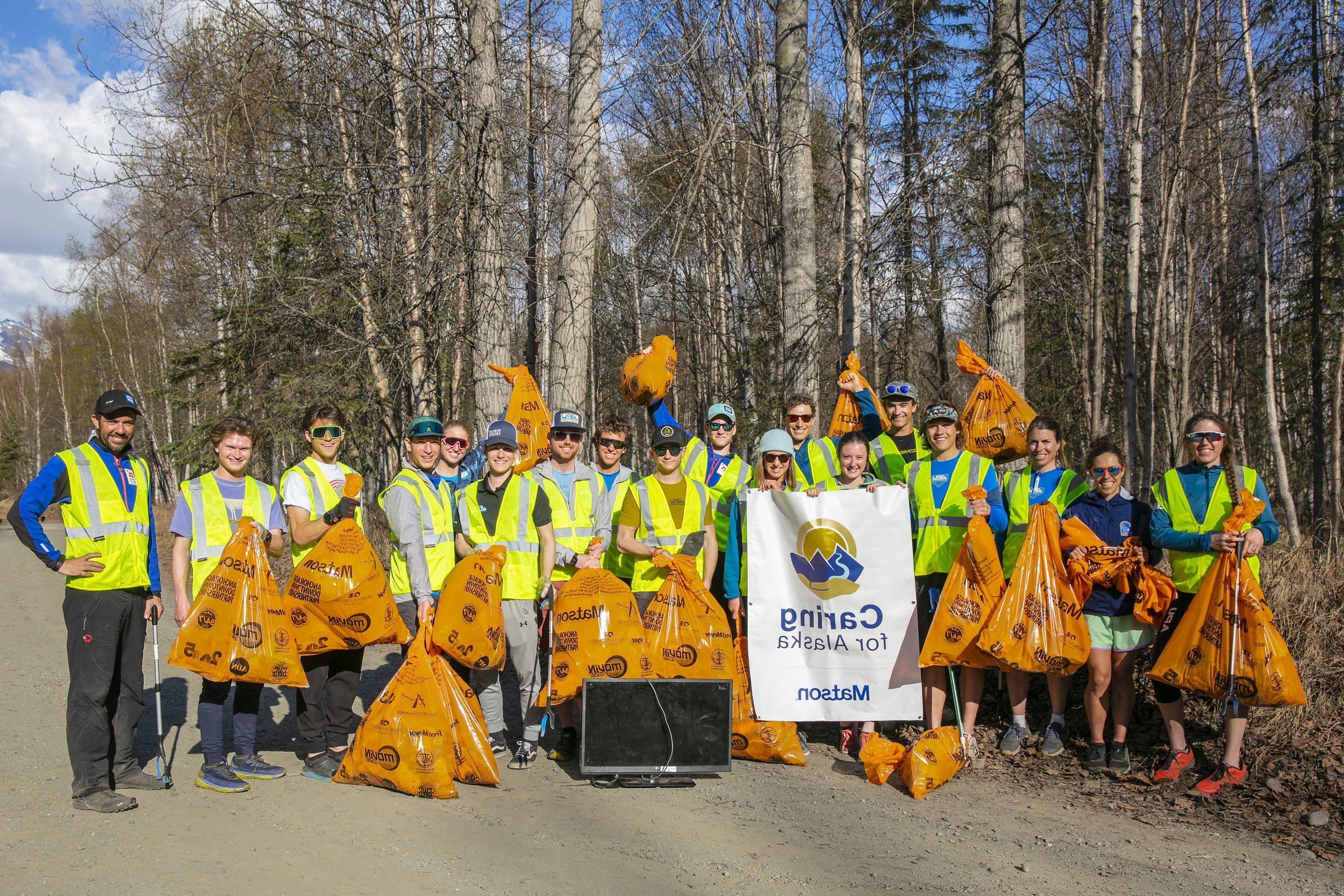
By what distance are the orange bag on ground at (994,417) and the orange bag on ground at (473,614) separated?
3.29 meters

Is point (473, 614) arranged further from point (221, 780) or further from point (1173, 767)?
point (1173, 767)

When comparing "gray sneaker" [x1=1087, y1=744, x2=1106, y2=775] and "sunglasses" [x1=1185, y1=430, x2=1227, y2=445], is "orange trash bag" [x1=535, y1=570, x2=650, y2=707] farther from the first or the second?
"sunglasses" [x1=1185, y1=430, x2=1227, y2=445]

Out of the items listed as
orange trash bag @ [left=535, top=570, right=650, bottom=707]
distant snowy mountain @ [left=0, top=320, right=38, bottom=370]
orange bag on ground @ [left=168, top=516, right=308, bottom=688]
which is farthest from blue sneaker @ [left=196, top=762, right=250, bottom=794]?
distant snowy mountain @ [left=0, top=320, right=38, bottom=370]

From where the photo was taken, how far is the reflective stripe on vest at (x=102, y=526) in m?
4.52

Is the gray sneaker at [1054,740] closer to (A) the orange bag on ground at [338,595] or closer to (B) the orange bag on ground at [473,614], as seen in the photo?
(B) the orange bag on ground at [473,614]

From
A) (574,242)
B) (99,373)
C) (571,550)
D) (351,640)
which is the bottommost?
(351,640)

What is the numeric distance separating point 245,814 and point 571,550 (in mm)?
2248

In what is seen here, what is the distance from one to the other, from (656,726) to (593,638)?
24.3 inches

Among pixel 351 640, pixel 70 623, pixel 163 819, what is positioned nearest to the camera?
pixel 163 819

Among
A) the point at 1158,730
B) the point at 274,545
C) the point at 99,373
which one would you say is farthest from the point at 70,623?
the point at 99,373

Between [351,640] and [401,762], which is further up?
[351,640]

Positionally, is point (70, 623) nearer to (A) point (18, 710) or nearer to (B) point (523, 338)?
(A) point (18, 710)

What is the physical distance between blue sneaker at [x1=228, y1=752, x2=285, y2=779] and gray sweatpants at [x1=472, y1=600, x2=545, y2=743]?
3.86 feet

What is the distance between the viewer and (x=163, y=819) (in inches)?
167
